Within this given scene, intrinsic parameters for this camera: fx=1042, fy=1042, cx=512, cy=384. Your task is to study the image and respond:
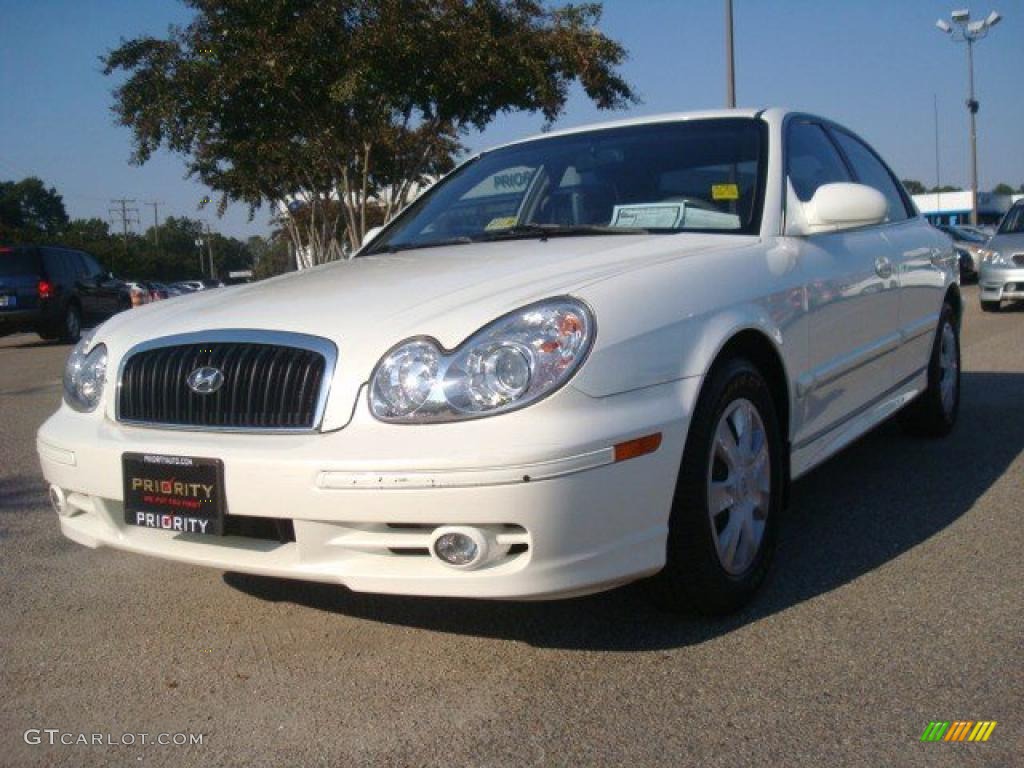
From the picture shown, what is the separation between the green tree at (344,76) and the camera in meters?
14.2

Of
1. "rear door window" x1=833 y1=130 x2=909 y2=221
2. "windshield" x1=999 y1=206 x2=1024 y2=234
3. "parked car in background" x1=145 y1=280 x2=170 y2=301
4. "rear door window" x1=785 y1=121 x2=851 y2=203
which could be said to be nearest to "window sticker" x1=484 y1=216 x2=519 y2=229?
"rear door window" x1=785 y1=121 x2=851 y2=203

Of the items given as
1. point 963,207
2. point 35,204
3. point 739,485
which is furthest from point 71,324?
point 35,204

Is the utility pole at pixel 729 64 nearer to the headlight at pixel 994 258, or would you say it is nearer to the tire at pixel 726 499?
the headlight at pixel 994 258

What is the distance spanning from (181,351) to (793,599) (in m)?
1.93

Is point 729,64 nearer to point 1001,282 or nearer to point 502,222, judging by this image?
point 1001,282

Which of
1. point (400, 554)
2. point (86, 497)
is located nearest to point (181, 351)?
point (86, 497)

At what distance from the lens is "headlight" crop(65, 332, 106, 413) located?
3.11 meters

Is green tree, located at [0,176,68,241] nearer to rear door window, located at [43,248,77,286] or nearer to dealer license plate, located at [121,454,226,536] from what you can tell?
rear door window, located at [43,248,77,286]

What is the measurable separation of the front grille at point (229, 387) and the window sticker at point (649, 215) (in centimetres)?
148

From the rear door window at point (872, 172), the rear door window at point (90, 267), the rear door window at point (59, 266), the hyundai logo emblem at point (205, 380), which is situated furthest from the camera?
the rear door window at point (90, 267)

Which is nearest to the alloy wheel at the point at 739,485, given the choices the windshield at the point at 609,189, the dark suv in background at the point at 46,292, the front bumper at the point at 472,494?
the front bumper at the point at 472,494

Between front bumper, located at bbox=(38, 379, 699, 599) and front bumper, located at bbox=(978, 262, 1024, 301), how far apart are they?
40.2 feet

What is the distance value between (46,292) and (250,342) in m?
14.5

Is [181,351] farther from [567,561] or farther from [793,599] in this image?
[793,599]
